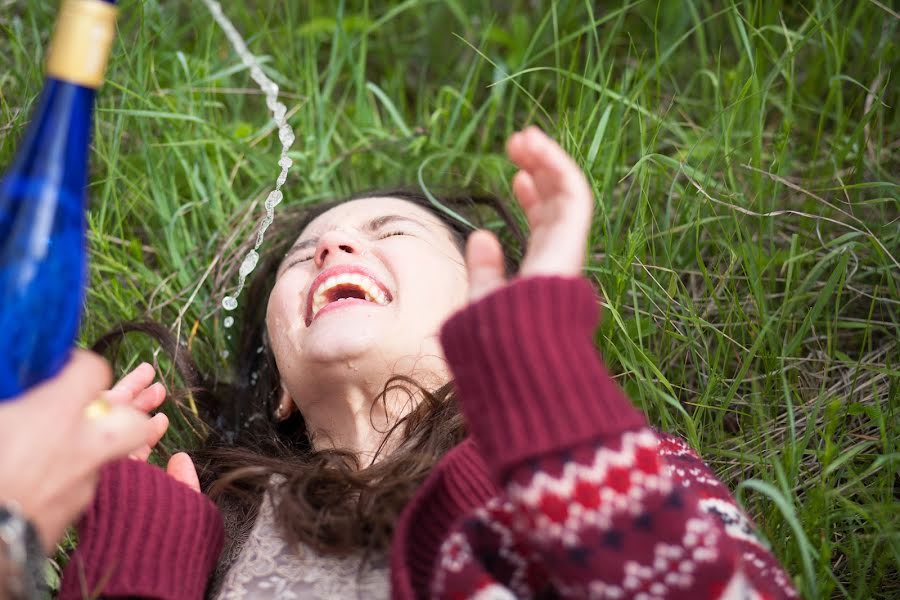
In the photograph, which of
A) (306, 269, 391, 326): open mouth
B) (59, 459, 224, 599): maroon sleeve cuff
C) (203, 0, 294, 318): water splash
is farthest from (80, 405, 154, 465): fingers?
(203, 0, 294, 318): water splash

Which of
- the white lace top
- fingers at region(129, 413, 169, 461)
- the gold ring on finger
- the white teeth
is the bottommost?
the white lace top

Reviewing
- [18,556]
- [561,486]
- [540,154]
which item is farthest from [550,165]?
[18,556]

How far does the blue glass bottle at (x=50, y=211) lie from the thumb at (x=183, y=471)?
62 centimetres

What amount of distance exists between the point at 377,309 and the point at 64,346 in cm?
59

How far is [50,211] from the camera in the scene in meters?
0.93

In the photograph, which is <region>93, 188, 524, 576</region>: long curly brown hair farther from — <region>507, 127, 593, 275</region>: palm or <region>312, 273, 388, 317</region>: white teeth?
<region>507, 127, 593, 275</region>: palm

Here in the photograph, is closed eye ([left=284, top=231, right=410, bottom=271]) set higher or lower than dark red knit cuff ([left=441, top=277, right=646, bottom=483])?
lower

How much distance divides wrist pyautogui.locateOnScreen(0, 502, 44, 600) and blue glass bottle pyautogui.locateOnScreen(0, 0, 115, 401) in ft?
0.42

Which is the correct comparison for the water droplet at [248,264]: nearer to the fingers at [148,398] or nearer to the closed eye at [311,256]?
the closed eye at [311,256]

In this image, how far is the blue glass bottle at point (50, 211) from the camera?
92cm

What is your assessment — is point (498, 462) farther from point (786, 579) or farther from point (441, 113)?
point (441, 113)

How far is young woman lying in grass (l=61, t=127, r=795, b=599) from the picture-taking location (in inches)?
39.4

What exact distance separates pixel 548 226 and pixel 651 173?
100cm

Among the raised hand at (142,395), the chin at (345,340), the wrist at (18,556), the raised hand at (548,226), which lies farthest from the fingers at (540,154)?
the raised hand at (142,395)
